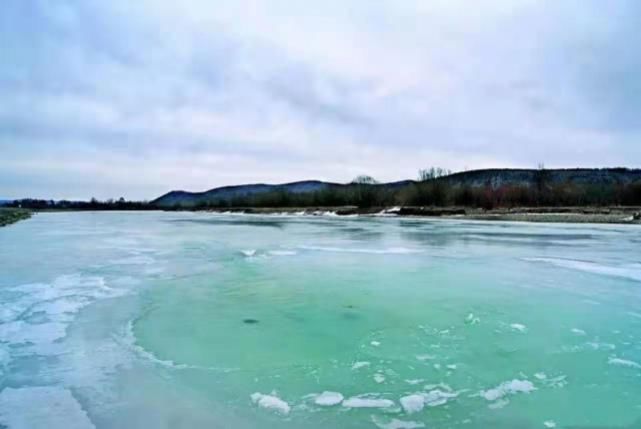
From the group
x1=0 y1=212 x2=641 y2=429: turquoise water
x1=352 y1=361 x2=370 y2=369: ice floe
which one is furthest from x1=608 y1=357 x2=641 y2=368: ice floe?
x1=352 y1=361 x2=370 y2=369: ice floe

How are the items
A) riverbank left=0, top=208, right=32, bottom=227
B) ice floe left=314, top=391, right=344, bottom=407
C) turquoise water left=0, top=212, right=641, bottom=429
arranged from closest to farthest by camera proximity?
turquoise water left=0, top=212, right=641, bottom=429 → ice floe left=314, top=391, right=344, bottom=407 → riverbank left=0, top=208, right=32, bottom=227

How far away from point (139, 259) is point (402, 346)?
7.71 metres

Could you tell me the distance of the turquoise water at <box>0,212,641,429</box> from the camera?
263cm

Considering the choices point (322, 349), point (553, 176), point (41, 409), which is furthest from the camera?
point (553, 176)

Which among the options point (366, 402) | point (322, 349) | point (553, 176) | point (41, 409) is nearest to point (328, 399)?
point (366, 402)

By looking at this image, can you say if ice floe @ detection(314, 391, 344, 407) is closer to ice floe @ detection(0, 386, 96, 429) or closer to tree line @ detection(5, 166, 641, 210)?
ice floe @ detection(0, 386, 96, 429)

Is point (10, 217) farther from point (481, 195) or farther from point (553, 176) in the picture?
point (553, 176)

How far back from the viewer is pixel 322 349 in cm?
375

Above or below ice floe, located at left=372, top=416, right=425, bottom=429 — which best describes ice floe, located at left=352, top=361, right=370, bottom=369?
above

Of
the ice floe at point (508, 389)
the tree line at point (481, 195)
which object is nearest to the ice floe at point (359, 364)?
the ice floe at point (508, 389)

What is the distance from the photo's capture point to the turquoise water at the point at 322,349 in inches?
103

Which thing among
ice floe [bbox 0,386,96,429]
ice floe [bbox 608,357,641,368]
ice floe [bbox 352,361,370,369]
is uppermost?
ice floe [bbox 0,386,96,429]

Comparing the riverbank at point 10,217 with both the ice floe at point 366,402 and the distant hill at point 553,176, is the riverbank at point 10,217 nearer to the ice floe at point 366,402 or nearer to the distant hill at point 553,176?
the ice floe at point 366,402

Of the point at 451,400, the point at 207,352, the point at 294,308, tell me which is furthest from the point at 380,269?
the point at 451,400
